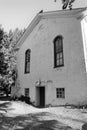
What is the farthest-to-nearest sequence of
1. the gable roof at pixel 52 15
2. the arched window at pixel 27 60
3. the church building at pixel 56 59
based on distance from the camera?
the arched window at pixel 27 60, the gable roof at pixel 52 15, the church building at pixel 56 59

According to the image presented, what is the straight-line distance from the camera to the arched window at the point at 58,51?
39.3ft

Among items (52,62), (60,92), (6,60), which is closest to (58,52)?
(52,62)

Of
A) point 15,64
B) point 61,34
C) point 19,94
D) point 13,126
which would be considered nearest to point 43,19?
point 61,34

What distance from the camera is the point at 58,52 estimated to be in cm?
1227

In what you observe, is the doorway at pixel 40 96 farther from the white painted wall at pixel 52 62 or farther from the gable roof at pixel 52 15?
the gable roof at pixel 52 15

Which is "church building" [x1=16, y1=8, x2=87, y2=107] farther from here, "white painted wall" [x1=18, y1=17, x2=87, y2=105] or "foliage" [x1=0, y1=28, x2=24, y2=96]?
"foliage" [x1=0, y1=28, x2=24, y2=96]

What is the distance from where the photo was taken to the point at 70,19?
38.0 ft

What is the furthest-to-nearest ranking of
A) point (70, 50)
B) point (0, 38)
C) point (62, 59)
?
point (0, 38)
point (62, 59)
point (70, 50)

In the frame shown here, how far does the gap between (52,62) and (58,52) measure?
1070 mm

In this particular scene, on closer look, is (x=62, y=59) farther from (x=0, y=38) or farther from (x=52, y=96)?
(x=0, y=38)

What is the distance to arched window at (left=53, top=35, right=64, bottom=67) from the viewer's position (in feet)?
39.3

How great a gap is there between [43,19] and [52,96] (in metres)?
7.94

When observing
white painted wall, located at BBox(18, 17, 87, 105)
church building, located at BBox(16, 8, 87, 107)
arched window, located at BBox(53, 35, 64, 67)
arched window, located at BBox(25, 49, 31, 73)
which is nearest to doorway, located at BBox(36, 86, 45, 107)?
church building, located at BBox(16, 8, 87, 107)

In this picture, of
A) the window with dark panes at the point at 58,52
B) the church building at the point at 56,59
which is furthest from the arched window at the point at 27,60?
the window with dark panes at the point at 58,52
